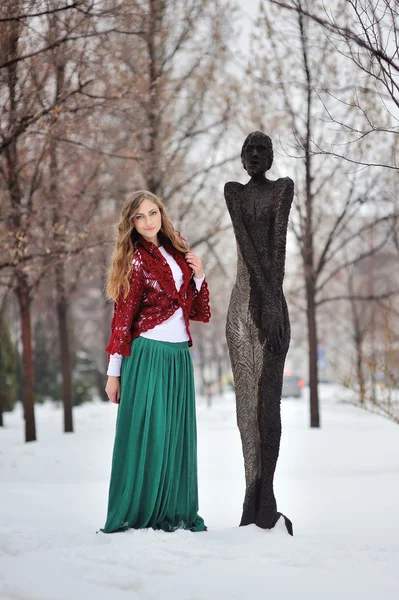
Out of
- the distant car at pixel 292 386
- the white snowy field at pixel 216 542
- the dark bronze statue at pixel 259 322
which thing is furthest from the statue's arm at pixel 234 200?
the distant car at pixel 292 386

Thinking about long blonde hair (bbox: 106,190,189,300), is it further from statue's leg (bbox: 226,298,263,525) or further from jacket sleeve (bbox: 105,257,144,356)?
statue's leg (bbox: 226,298,263,525)

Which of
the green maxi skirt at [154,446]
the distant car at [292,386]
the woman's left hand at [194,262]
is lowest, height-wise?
the distant car at [292,386]

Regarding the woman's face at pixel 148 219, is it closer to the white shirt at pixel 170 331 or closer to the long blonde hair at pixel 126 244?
the long blonde hair at pixel 126 244

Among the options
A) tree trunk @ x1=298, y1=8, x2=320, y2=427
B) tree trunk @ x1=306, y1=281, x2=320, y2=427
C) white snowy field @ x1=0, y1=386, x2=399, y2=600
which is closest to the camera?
white snowy field @ x1=0, y1=386, x2=399, y2=600

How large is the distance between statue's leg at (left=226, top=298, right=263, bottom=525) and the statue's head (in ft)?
3.07

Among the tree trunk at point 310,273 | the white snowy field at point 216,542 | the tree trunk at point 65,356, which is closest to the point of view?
the white snowy field at point 216,542

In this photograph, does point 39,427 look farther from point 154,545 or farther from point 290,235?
point 154,545

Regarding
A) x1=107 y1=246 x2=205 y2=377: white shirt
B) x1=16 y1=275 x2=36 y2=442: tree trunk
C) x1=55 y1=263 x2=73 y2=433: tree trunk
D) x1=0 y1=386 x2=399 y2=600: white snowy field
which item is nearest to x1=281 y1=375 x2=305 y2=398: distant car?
x1=55 y1=263 x2=73 y2=433: tree trunk

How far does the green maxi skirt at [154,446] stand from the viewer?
4551 mm

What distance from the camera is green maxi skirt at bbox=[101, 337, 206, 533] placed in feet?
14.9

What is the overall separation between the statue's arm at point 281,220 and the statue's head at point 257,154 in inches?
7.5

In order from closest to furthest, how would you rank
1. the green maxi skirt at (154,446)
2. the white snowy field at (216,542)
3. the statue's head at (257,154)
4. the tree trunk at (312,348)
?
the white snowy field at (216,542) → the green maxi skirt at (154,446) → the statue's head at (257,154) → the tree trunk at (312,348)

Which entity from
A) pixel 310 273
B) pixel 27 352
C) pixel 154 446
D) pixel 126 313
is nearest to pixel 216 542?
pixel 154 446

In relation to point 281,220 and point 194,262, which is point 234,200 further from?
point 194,262
